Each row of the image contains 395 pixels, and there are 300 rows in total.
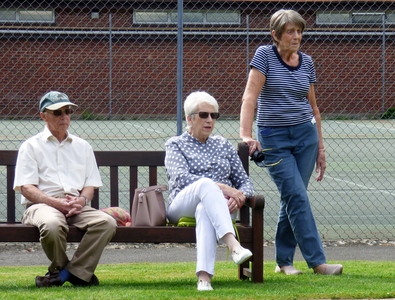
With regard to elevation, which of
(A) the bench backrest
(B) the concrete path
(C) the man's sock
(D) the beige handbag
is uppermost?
(A) the bench backrest

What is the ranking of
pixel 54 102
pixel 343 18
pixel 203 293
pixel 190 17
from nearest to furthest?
pixel 203 293, pixel 54 102, pixel 190 17, pixel 343 18

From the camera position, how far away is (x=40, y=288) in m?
5.58

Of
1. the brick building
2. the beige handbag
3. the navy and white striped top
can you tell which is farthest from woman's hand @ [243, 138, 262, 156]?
the brick building

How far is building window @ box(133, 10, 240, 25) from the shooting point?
25.1 m

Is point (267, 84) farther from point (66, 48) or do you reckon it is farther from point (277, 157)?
point (66, 48)

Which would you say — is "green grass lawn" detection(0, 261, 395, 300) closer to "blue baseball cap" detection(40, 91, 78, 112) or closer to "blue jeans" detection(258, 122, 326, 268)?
"blue jeans" detection(258, 122, 326, 268)

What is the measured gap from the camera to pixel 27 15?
84.3 ft

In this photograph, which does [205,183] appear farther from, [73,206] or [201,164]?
[73,206]

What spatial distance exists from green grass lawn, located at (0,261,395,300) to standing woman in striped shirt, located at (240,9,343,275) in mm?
→ 328

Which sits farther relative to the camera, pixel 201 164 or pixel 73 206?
pixel 201 164

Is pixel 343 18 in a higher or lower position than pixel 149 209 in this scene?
higher

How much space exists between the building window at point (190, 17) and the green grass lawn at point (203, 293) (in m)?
18.3

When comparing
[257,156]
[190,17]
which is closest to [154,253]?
[257,156]

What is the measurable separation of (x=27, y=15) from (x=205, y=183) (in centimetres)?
2114
